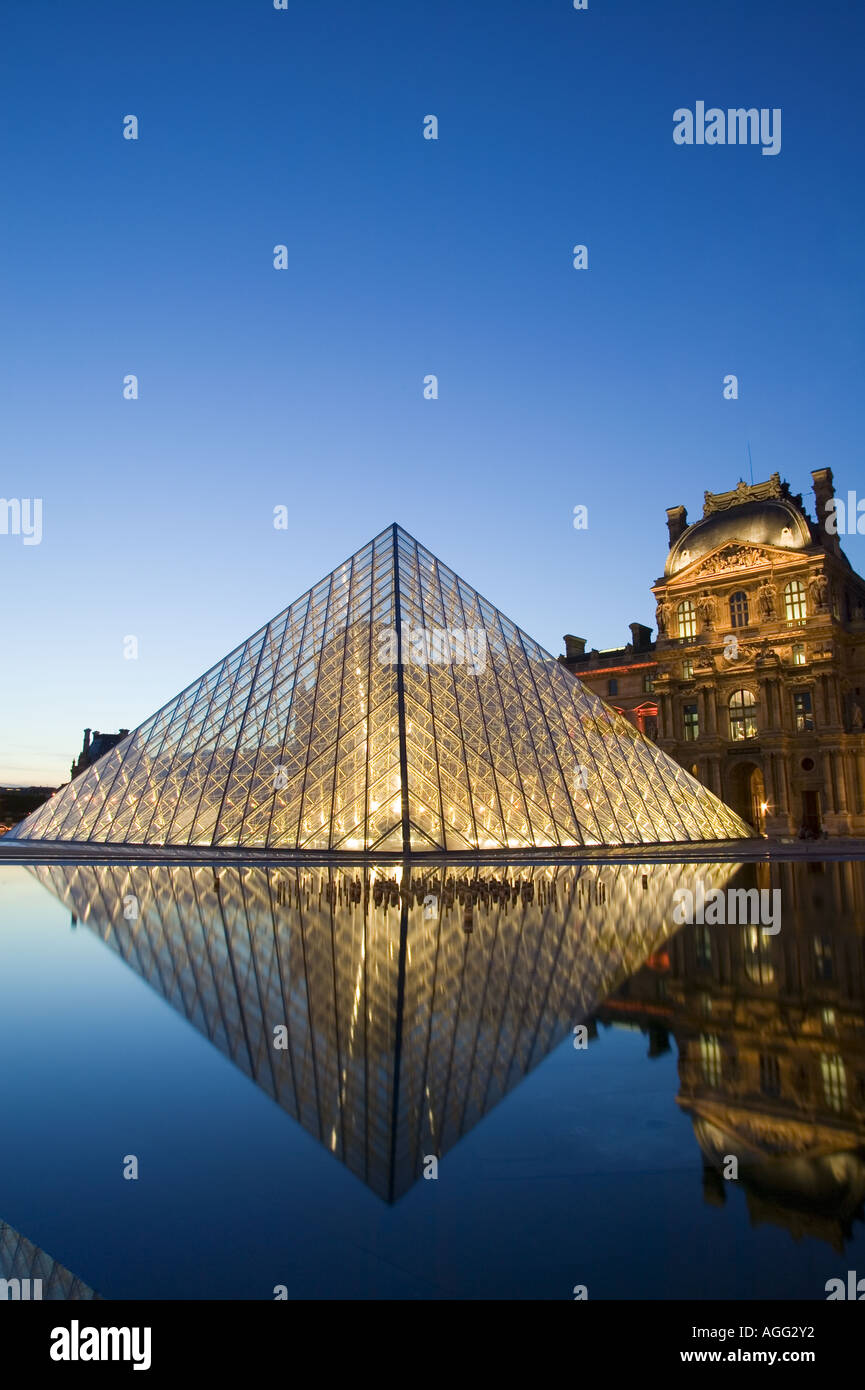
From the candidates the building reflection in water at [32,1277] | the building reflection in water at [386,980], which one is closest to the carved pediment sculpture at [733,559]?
the building reflection in water at [386,980]

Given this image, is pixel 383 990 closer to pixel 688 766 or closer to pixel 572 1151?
pixel 572 1151

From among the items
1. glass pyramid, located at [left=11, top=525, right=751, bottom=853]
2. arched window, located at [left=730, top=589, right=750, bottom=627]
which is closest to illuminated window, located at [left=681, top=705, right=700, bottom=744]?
arched window, located at [left=730, top=589, right=750, bottom=627]

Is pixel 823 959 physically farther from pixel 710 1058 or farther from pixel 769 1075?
pixel 769 1075

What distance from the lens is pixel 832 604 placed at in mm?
50750

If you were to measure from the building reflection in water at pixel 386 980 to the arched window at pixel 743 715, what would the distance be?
39147 mm

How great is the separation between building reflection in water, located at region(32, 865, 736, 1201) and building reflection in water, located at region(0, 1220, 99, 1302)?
131cm

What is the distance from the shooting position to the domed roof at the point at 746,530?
173ft

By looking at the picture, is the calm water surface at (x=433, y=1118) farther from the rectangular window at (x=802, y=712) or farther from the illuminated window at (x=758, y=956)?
the rectangular window at (x=802, y=712)

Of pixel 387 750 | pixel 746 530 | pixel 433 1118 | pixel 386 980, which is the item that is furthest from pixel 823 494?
pixel 433 1118

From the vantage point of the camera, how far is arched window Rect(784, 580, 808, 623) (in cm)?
5194

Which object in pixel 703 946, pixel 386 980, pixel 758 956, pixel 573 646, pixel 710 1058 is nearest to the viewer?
pixel 710 1058

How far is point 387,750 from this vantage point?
2631cm

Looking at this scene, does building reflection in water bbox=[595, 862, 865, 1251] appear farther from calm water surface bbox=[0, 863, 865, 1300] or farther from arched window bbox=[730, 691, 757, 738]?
arched window bbox=[730, 691, 757, 738]

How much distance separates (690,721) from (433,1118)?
5457cm
